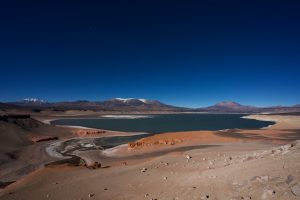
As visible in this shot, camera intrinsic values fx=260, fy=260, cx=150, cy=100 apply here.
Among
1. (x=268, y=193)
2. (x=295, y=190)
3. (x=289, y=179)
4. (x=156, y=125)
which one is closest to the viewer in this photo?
(x=295, y=190)

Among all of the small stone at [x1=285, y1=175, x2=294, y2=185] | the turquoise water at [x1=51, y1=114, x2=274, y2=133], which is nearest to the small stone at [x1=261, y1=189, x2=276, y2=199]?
the small stone at [x1=285, y1=175, x2=294, y2=185]

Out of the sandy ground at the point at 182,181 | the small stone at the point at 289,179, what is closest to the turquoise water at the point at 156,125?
the sandy ground at the point at 182,181

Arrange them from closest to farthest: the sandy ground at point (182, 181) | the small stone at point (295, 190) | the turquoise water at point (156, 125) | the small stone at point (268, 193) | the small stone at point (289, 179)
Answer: the small stone at point (295, 190), the small stone at point (268, 193), the small stone at point (289, 179), the sandy ground at point (182, 181), the turquoise water at point (156, 125)

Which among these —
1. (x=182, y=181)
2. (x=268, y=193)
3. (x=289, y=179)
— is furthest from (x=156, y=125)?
(x=268, y=193)

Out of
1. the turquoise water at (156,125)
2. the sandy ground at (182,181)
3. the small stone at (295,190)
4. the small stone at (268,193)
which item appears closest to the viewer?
the small stone at (295,190)

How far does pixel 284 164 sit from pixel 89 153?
29.9 m

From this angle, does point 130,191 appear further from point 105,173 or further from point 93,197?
point 105,173

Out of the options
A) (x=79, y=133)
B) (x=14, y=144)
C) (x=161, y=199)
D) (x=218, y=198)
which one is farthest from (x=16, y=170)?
(x=79, y=133)

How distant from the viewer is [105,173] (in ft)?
66.6

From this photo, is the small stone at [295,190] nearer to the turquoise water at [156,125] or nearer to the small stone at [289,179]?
the small stone at [289,179]

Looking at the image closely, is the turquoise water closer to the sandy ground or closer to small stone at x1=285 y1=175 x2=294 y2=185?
the sandy ground

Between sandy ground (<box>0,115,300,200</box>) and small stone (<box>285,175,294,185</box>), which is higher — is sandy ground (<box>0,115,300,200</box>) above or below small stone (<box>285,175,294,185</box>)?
below

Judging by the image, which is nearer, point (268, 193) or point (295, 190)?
point (295, 190)

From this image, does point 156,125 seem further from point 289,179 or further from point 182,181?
point 289,179
